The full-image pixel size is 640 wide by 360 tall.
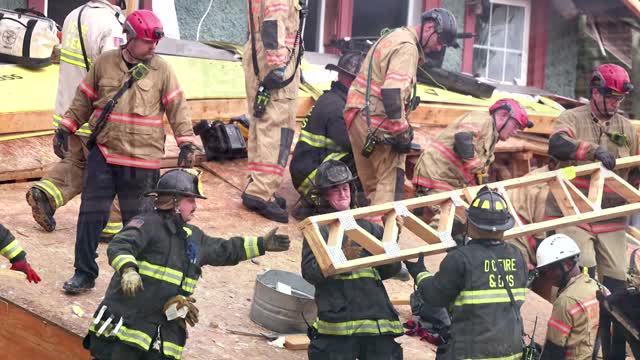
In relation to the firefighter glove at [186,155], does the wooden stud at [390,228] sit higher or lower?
lower

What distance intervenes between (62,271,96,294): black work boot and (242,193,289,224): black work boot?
249 centimetres

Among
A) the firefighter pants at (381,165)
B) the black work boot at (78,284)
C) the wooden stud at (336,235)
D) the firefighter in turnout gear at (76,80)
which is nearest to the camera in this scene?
the wooden stud at (336,235)

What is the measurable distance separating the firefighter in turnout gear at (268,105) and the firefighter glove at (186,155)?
185 centimetres

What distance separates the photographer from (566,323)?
7465 millimetres

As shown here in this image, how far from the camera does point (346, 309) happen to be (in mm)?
6348

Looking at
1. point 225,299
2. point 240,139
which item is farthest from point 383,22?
point 225,299

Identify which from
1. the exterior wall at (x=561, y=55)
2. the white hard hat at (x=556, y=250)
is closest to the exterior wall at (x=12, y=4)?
the white hard hat at (x=556, y=250)

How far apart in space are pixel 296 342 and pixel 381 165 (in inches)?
86.6

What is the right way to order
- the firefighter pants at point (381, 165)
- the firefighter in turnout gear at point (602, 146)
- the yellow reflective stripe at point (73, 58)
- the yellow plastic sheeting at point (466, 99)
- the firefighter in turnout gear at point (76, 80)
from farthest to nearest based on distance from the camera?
the yellow plastic sheeting at point (466, 99) < the firefighter pants at point (381, 165) < the firefighter in turnout gear at point (602, 146) < the yellow reflective stripe at point (73, 58) < the firefighter in turnout gear at point (76, 80)

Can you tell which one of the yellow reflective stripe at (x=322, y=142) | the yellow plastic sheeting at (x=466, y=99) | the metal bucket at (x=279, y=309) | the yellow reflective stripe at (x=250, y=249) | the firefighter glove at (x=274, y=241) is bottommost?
the metal bucket at (x=279, y=309)

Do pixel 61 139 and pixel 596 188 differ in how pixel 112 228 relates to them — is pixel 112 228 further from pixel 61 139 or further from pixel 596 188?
pixel 596 188

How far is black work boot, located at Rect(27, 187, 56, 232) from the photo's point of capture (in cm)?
792

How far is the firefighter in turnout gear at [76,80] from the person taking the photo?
797cm

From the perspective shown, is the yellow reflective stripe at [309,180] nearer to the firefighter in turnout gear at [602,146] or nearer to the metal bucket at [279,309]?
the firefighter in turnout gear at [602,146]
